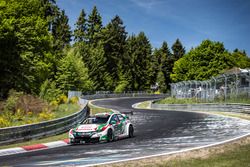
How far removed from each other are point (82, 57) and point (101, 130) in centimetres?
7380

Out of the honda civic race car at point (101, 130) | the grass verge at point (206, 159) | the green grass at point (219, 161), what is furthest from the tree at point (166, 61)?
the green grass at point (219, 161)

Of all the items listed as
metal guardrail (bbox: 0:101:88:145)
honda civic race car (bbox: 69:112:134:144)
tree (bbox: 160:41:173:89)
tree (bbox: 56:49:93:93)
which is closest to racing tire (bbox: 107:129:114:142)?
honda civic race car (bbox: 69:112:134:144)

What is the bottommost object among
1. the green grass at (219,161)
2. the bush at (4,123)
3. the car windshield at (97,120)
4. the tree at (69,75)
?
the green grass at (219,161)

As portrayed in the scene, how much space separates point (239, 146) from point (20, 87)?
31871 mm

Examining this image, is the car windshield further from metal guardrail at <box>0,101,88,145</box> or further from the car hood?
metal guardrail at <box>0,101,88,145</box>

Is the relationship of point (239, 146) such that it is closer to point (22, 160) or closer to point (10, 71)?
point (22, 160)

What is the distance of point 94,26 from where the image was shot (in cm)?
11200

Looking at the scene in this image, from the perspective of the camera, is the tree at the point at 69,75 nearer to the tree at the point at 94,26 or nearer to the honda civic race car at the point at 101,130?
the tree at the point at 94,26

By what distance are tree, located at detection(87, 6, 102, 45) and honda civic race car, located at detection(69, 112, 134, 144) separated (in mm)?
92712

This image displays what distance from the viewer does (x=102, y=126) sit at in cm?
1722

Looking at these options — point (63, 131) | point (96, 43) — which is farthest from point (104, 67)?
point (63, 131)

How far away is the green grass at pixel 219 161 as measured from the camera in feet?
33.3

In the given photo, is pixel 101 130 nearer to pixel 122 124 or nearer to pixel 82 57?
pixel 122 124

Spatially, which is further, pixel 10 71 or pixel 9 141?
pixel 10 71
